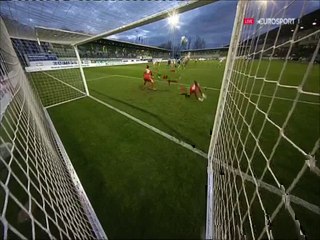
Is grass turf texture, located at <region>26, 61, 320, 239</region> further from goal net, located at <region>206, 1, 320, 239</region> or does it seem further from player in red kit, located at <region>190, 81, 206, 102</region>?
player in red kit, located at <region>190, 81, 206, 102</region>

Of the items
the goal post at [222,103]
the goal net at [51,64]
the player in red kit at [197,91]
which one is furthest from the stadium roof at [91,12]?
the player in red kit at [197,91]

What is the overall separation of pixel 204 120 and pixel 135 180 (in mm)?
2297

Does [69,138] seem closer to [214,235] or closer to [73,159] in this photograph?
[73,159]

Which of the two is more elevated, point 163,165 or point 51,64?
point 51,64

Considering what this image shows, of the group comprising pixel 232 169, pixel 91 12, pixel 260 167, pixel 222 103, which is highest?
pixel 91 12

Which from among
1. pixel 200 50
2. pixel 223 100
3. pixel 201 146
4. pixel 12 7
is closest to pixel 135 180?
pixel 201 146

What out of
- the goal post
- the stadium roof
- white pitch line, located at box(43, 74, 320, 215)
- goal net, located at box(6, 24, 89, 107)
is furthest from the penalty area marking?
goal net, located at box(6, 24, 89, 107)

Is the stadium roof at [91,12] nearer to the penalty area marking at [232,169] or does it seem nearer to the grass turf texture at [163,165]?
the grass turf texture at [163,165]

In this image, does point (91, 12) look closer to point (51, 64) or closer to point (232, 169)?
point (232, 169)

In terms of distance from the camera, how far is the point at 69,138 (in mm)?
3070

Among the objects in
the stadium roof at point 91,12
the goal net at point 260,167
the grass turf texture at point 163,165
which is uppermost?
the stadium roof at point 91,12

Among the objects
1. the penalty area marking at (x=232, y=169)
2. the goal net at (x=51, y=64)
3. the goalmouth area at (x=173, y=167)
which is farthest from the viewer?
the goal net at (x=51, y=64)

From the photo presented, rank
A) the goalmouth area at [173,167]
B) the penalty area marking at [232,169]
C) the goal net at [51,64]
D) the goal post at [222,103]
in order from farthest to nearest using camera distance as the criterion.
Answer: the goal net at [51,64] < the penalty area marking at [232,169] < the goal post at [222,103] < the goalmouth area at [173,167]

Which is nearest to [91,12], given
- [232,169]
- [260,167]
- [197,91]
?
[232,169]
